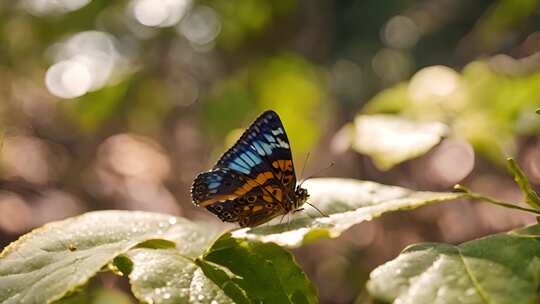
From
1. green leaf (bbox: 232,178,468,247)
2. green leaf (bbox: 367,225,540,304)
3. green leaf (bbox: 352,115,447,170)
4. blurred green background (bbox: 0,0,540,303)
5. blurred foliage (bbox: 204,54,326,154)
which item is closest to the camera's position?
green leaf (bbox: 367,225,540,304)

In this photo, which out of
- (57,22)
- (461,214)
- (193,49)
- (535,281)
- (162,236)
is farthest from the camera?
(193,49)

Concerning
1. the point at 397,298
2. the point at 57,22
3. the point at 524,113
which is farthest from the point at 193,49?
the point at 397,298

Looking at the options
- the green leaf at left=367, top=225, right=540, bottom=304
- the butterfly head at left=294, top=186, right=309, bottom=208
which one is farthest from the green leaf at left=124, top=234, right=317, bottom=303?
the butterfly head at left=294, top=186, right=309, bottom=208

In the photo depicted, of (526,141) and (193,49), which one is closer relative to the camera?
(526,141)

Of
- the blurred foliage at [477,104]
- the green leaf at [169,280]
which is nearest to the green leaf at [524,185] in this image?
the green leaf at [169,280]

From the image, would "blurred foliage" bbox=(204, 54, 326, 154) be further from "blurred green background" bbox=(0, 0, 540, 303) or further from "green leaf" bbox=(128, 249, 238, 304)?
"green leaf" bbox=(128, 249, 238, 304)

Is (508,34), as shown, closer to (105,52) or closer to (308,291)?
(105,52)

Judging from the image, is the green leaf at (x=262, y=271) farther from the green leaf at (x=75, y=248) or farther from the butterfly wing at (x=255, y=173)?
the butterfly wing at (x=255, y=173)

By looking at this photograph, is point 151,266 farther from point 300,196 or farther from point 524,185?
point 524,185
